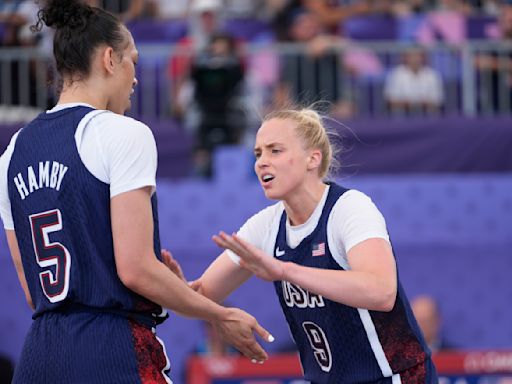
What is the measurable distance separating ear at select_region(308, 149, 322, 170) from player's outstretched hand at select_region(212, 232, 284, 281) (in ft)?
2.23

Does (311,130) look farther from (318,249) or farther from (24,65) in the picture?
(24,65)

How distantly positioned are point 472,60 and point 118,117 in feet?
21.9

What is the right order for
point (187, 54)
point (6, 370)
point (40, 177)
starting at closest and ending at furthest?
point (40, 177) < point (6, 370) < point (187, 54)

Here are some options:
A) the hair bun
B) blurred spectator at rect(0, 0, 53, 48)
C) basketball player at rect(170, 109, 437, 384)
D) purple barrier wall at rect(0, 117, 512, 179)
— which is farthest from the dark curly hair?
blurred spectator at rect(0, 0, 53, 48)

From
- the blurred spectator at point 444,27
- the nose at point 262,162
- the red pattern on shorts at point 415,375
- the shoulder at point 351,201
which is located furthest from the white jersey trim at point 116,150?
the blurred spectator at point 444,27

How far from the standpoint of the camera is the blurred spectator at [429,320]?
8.16 meters

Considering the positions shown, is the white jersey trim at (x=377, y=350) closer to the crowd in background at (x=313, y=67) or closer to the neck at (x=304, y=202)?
the neck at (x=304, y=202)

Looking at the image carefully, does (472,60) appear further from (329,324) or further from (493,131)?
(329,324)

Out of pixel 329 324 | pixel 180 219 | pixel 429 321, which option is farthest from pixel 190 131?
pixel 329 324

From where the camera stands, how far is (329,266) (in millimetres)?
3934

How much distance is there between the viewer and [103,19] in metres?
3.47

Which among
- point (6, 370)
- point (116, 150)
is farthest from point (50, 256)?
point (6, 370)

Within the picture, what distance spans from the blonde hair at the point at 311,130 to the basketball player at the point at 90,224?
2.79 ft

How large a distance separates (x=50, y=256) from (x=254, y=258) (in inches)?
25.4
